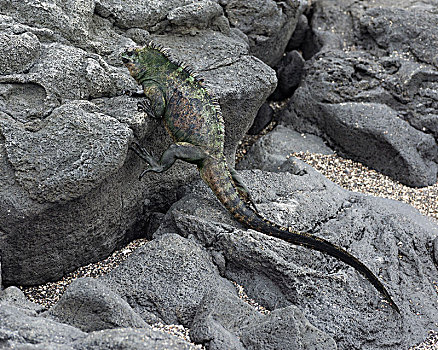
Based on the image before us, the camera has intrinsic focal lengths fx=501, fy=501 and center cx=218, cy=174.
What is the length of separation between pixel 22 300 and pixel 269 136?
3.50m

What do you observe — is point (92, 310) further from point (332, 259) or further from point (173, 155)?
point (332, 259)

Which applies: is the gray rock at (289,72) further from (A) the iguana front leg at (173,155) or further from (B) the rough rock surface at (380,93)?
(A) the iguana front leg at (173,155)

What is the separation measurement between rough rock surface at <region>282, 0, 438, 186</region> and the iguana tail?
2.23 m

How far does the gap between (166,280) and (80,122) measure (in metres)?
1.15

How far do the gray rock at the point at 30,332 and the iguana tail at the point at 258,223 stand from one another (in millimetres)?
1619

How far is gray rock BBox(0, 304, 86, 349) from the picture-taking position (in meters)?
2.10

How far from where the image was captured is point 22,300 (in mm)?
2795

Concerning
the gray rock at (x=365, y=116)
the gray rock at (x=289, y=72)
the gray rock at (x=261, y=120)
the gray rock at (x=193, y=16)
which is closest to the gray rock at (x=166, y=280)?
the gray rock at (x=193, y=16)

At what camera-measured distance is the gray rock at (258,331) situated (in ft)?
8.68

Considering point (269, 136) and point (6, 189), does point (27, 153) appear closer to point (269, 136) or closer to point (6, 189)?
point (6, 189)

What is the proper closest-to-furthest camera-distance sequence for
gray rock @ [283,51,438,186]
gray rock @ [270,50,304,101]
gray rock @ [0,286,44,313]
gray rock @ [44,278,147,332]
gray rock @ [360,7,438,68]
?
1. gray rock @ [44,278,147,332]
2. gray rock @ [0,286,44,313]
3. gray rock @ [283,51,438,186]
4. gray rock @ [360,7,438,68]
5. gray rock @ [270,50,304,101]

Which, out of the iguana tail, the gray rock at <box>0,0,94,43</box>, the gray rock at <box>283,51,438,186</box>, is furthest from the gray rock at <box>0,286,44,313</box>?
the gray rock at <box>283,51,438,186</box>

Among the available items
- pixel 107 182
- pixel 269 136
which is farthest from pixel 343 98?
pixel 107 182

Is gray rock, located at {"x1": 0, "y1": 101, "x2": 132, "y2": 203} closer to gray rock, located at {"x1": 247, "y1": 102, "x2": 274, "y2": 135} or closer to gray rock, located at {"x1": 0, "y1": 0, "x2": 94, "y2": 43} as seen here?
gray rock, located at {"x1": 0, "y1": 0, "x2": 94, "y2": 43}
